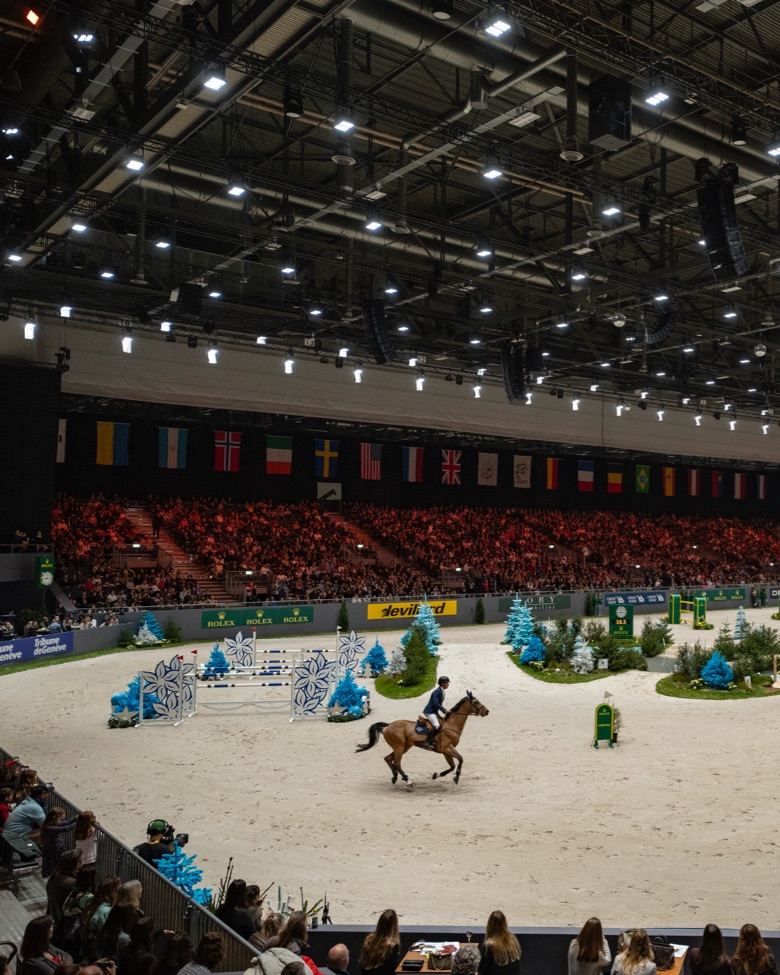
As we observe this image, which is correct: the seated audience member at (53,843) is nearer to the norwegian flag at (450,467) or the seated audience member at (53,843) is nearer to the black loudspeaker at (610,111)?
the black loudspeaker at (610,111)

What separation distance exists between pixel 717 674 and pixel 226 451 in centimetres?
2701

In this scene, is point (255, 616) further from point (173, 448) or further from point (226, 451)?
point (226, 451)

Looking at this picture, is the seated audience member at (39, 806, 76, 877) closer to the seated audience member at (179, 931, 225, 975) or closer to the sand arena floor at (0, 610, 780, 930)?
the sand arena floor at (0, 610, 780, 930)

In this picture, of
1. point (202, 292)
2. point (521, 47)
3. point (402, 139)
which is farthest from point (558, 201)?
point (202, 292)

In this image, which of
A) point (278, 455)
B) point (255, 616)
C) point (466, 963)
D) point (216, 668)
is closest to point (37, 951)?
point (466, 963)

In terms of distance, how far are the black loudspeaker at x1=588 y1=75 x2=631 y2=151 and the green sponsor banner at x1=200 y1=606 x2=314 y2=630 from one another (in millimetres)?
22748

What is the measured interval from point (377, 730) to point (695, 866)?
554 cm

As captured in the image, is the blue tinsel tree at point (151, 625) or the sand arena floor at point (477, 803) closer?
the sand arena floor at point (477, 803)

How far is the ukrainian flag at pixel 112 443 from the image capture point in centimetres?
3838

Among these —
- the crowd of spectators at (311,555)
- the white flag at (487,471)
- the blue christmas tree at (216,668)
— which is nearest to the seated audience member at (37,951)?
the blue christmas tree at (216,668)

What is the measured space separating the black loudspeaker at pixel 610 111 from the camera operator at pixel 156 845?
40.8 ft

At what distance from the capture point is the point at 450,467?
4884 centimetres

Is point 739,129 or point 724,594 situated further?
point 724,594

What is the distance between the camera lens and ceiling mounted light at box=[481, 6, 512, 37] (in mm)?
12531
